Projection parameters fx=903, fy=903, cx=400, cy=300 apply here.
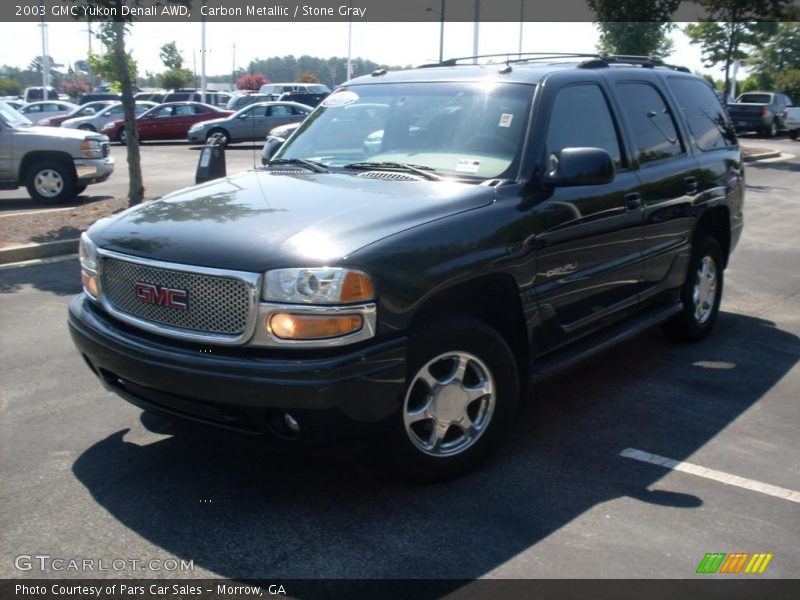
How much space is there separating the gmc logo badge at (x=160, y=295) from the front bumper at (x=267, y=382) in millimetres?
162

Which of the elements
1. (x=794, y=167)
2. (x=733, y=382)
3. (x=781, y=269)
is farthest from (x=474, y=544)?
(x=794, y=167)

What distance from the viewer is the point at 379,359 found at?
3.66 meters

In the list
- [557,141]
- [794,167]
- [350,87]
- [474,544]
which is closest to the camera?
[474,544]

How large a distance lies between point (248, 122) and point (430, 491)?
24.9 m

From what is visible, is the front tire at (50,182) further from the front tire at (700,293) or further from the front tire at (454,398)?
the front tire at (454,398)

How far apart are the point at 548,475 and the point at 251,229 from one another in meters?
1.82

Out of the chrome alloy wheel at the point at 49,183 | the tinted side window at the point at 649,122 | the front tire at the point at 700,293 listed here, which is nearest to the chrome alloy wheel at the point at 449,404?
the tinted side window at the point at 649,122

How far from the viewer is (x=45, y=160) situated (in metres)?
13.8

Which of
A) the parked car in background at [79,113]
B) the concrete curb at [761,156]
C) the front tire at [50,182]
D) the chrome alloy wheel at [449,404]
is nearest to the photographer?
the chrome alloy wheel at [449,404]

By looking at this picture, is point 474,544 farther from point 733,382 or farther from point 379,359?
point 733,382

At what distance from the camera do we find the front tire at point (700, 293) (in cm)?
639

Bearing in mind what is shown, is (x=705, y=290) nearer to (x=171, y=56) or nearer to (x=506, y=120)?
(x=506, y=120)

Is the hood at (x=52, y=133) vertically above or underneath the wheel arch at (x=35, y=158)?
above

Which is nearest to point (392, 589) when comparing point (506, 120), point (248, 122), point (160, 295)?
point (160, 295)
